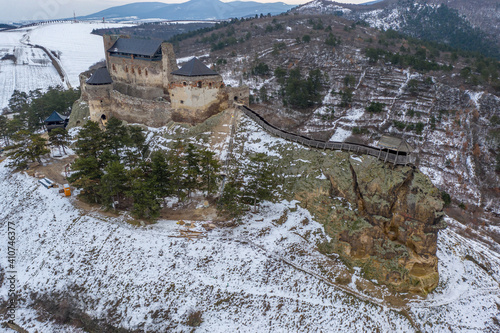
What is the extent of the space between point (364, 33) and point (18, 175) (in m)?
122

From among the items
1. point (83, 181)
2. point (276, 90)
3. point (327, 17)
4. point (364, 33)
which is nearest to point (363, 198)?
point (83, 181)

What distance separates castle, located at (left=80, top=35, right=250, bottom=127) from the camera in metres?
45.2

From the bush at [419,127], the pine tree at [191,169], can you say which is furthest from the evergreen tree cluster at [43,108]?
the bush at [419,127]

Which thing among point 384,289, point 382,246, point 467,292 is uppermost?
point 382,246

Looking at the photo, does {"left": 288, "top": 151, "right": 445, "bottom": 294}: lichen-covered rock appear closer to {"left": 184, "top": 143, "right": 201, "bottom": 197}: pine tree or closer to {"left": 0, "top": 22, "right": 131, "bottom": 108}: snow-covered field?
{"left": 184, "top": 143, "right": 201, "bottom": 197}: pine tree

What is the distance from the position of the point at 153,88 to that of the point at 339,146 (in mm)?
32780

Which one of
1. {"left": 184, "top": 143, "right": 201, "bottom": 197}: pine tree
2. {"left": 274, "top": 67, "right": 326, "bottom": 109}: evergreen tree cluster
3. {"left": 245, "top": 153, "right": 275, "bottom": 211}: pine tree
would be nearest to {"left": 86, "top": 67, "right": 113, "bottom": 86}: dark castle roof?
{"left": 184, "top": 143, "right": 201, "bottom": 197}: pine tree

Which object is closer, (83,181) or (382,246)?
(382,246)

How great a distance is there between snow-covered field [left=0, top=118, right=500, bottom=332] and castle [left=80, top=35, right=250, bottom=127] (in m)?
18.7

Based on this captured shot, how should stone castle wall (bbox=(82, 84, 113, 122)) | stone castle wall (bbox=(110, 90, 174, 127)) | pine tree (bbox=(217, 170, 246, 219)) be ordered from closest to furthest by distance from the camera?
pine tree (bbox=(217, 170, 246, 219)) → stone castle wall (bbox=(110, 90, 174, 127)) → stone castle wall (bbox=(82, 84, 113, 122))

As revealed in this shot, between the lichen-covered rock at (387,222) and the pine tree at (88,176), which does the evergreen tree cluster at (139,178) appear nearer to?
the pine tree at (88,176)

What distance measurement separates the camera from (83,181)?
3428 cm

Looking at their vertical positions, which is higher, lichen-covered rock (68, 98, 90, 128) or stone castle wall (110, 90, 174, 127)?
stone castle wall (110, 90, 174, 127)

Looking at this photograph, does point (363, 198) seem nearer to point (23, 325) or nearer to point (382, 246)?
point (382, 246)
